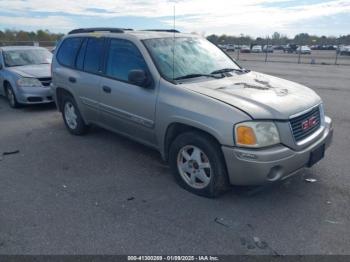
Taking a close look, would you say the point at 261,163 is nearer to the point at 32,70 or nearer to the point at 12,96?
the point at 32,70

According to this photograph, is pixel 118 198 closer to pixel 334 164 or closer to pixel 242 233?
pixel 242 233

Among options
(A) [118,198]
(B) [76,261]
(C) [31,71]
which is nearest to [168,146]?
(A) [118,198]

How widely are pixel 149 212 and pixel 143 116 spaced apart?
132 cm

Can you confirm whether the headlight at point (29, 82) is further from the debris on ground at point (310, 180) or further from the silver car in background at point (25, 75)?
the debris on ground at point (310, 180)

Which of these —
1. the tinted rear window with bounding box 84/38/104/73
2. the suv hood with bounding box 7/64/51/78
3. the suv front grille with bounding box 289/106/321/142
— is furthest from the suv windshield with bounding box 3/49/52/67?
the suv front grille with bounding box 289/106/321/142

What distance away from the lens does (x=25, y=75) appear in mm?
8031

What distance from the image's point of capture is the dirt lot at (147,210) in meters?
2.89

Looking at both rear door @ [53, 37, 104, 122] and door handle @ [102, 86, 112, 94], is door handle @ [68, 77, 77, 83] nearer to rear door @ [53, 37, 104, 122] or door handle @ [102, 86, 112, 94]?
rear door @ [53, 37, 104, 122]

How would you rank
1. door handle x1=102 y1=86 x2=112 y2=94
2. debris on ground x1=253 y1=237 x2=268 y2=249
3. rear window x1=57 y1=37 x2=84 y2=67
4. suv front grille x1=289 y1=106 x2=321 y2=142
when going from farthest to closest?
rear window x1=57 y1=37 x2=84 y2=67 < door handle x1=102 y1=86 x2=112 y2=94 < suv front grille x1=289 y1=106 x2=321 y2=142 < debris on ground x1=253 y1=237 x2=268 y2=249

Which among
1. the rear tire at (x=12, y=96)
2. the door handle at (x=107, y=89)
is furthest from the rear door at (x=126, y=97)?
the rear tire at (x=12, y=96)

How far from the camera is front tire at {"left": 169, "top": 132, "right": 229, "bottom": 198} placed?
3.42 m

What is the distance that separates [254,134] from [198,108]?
0.67 m

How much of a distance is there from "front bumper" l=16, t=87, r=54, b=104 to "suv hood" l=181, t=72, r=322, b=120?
17.7 feet

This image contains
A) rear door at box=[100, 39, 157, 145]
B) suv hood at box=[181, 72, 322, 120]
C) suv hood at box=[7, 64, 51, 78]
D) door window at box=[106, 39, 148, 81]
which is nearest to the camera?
suv hood at box=[181, 72, 322, 120]
